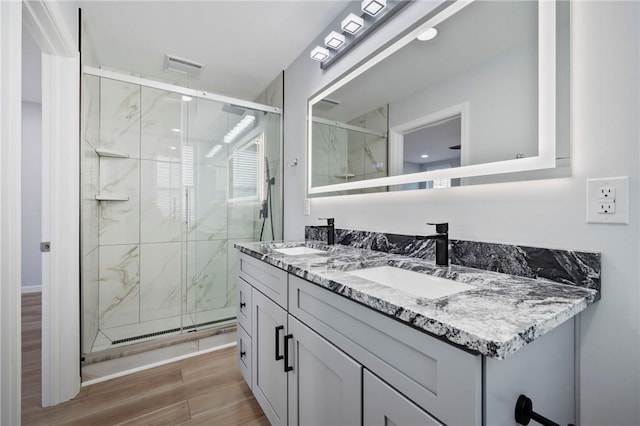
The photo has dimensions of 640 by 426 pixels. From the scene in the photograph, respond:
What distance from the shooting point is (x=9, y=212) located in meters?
0.97

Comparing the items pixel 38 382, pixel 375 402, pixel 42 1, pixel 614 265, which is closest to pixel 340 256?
pixel 375 402

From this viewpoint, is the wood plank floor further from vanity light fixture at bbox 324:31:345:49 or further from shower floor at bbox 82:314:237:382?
vanity light fixture at bbox 324:31:345:49

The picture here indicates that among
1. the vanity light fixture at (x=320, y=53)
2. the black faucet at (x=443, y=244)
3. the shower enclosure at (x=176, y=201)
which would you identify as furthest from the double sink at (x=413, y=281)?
the shower enclosure at (x=176, y=201)

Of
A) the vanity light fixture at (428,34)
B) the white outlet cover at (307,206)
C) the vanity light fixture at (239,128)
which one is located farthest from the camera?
the vanity light fixture at (239,128)

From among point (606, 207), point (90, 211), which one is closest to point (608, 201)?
point (606, 207)

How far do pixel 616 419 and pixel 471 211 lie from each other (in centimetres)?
70

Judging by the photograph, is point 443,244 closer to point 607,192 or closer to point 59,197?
point 607,192

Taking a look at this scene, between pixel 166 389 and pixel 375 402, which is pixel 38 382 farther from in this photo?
pixel 375 402

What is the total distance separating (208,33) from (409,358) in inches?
97.5

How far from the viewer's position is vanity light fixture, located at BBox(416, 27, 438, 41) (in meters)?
1.26

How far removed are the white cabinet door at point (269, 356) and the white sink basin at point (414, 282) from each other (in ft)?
1.36

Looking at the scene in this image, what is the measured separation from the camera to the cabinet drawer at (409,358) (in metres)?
0.52

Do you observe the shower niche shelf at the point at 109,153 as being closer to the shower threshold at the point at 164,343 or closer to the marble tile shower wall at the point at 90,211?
the marble tile shower wall at the point at 90,211

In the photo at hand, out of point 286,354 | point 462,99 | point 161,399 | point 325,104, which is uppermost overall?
point 325,104
